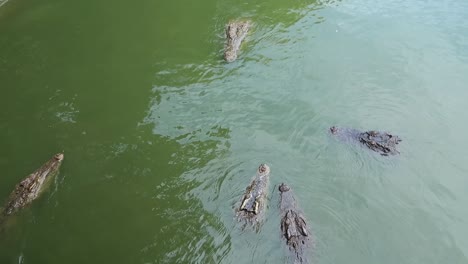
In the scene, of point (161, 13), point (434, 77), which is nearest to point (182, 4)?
point (161, 13)

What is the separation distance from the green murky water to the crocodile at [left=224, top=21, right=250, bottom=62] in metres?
0.28

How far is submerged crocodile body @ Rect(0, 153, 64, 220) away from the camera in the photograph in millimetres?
7691

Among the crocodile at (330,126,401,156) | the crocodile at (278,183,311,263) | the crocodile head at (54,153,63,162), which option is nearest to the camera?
the crocodile at (278,183,311,263)

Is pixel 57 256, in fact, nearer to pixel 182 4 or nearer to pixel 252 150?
pixel 252 150

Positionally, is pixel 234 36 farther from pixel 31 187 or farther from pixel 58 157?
pixel 31 187

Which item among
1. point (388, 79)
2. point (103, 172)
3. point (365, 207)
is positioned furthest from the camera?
point (388, 79)

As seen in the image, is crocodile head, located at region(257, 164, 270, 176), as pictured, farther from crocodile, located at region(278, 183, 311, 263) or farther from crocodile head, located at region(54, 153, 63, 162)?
crocodile head, located at region(54, 153, 63, 162)

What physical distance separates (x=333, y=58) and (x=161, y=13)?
19.8 feet

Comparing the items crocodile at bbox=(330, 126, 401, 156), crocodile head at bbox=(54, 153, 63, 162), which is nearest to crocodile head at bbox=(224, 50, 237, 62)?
crocodile at bbox=(330, 126, 401, 156)

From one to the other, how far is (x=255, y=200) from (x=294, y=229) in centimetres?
90

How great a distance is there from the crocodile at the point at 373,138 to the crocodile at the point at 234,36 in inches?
145

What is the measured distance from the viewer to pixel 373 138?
8656 millimetres

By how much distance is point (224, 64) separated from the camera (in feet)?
36.0

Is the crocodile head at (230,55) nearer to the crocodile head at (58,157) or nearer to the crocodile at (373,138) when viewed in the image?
the crocodile at (373,138)
